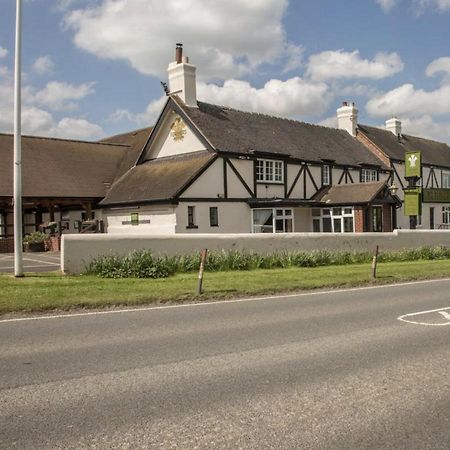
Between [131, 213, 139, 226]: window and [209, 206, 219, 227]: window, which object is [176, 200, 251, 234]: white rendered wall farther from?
[131, 213, 139, 226]: window

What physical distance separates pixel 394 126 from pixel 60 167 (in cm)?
3197

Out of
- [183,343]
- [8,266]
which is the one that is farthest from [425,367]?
[8,266]

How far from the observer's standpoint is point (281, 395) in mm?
5637

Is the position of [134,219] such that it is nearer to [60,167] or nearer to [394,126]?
[60,167]

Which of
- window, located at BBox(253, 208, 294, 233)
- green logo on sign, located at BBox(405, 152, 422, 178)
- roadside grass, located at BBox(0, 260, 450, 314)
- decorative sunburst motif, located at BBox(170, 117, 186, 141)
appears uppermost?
decorative sunburst motif, located at BBox(170, 117, 186, 141)

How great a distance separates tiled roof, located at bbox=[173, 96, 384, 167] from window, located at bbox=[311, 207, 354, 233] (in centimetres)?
367

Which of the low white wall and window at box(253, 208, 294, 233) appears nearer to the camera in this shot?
the low white wall

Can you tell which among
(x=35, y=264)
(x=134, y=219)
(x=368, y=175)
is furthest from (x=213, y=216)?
(x=368, y=175)

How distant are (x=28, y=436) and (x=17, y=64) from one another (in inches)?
513

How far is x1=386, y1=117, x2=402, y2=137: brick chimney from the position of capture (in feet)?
163

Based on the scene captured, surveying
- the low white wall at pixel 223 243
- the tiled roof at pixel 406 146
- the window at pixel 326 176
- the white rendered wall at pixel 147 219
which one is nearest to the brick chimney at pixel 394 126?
the tiled roof at pixel 406 146

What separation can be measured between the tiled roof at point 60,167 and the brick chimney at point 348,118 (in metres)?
19.4

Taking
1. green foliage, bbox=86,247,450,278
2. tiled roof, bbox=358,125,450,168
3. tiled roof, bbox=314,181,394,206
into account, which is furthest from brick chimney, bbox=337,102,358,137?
green foliage, bbox=86,247,450,278

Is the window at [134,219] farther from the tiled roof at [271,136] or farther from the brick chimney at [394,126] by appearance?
the brick chimney at [394,126]
